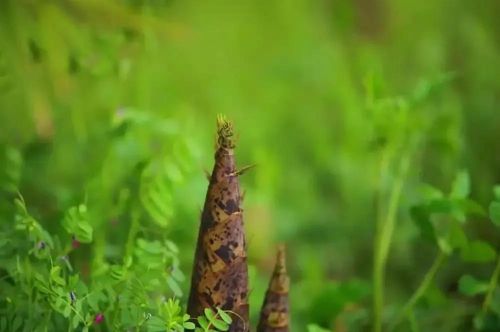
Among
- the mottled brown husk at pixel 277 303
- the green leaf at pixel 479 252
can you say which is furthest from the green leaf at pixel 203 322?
the green leaf at pixel 479 252

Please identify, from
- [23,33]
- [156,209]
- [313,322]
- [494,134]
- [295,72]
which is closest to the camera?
[156,209]

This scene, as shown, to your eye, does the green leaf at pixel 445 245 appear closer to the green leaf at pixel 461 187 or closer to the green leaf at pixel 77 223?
the green leaf at pixel 461 187

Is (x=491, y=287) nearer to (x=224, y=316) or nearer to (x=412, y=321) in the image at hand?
(x=412, y=321)

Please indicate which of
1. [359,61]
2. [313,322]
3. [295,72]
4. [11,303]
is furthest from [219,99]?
[11,303]

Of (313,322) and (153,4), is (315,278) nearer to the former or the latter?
(313,322)

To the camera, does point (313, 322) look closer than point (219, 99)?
Yes

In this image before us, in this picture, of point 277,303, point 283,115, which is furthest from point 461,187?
point 283,115

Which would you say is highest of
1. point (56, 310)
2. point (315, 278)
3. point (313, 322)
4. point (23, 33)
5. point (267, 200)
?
point (23, 33)

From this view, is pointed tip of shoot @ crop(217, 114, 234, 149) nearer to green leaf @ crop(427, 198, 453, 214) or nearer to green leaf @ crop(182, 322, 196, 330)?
green leaf @ crop(182, 322, 196, 330)
